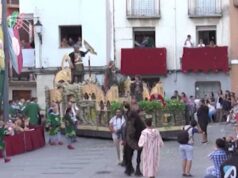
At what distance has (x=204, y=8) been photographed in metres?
38.5

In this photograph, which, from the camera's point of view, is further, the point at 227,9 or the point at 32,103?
the point at 227,9

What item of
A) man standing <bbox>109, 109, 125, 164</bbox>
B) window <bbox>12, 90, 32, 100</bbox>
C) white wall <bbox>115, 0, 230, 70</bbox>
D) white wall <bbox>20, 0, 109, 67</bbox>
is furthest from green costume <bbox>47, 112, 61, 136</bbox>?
window <bbox>12, 90, 32, 100</bbox>

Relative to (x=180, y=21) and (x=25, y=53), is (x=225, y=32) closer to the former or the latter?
(x=180, y=21)

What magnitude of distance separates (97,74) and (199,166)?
19.6 meters

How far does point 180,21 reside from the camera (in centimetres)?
3881

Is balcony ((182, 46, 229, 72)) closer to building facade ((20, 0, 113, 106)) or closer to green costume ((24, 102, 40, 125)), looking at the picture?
building facade ((20, 0, 113, 106))

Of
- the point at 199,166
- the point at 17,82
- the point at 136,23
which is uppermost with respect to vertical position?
the point at 136,23

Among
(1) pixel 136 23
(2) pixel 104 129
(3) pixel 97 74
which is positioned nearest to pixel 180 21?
(1) pixel 136 23

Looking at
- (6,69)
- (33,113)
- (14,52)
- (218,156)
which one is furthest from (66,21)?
(218,156)

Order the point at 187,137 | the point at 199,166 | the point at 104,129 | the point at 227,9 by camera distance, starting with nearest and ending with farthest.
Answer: the point at 187,137
the point at 199,166
the point at 104,129
the point at 227,9

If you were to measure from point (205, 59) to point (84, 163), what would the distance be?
60.4 feet

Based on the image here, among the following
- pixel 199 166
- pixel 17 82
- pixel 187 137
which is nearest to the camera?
pixel 187 137

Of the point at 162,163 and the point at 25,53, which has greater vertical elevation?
the point at 25,53

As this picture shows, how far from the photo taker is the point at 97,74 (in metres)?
38.9
